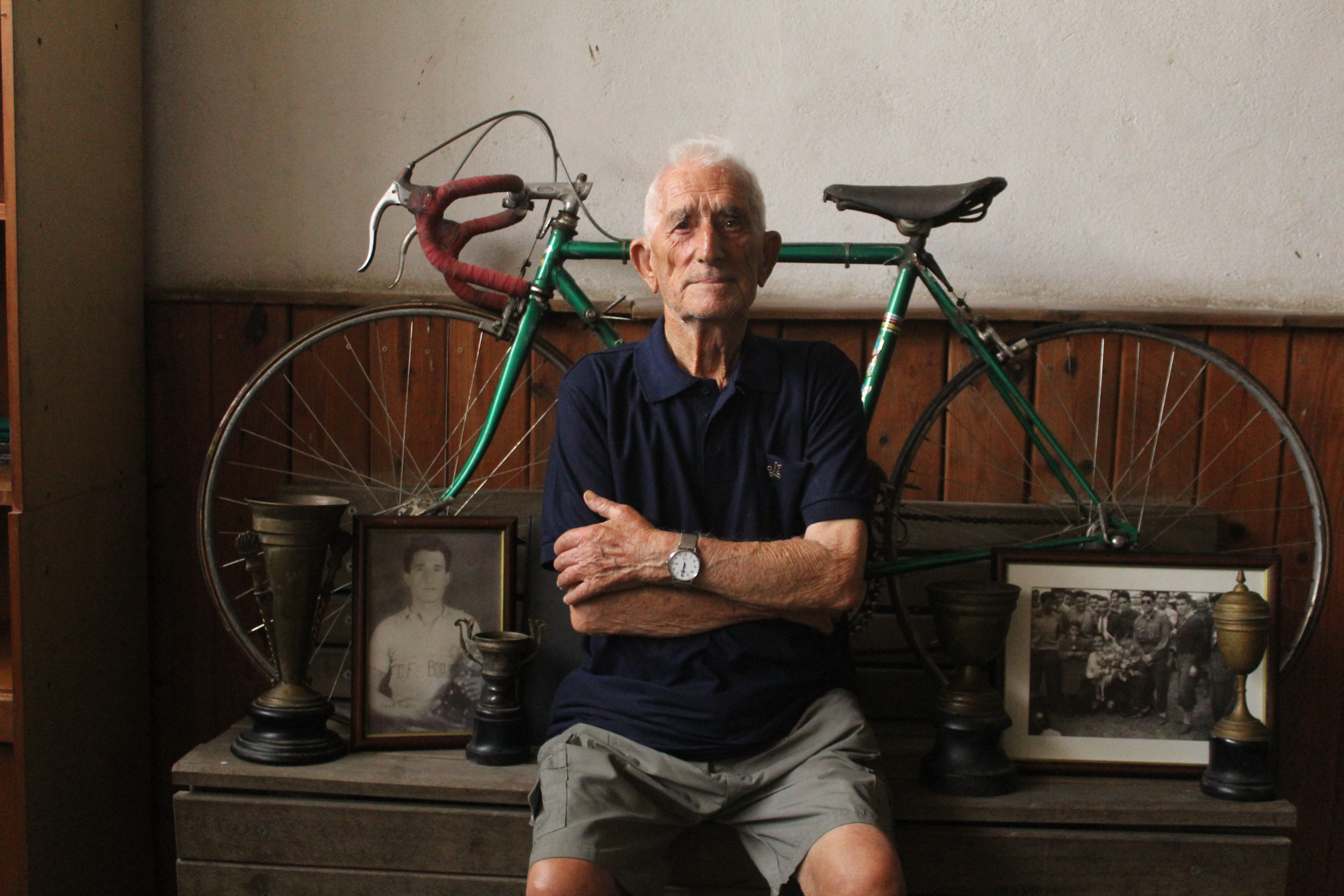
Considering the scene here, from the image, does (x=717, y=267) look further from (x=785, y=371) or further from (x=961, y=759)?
(x=961, y=759)

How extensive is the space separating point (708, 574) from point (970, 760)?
1.77 ft

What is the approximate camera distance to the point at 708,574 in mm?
1501

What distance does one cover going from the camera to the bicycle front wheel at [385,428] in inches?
85.9

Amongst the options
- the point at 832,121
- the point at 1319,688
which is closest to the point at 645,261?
the point at 832,121

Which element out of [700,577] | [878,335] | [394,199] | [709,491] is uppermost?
[394,199]

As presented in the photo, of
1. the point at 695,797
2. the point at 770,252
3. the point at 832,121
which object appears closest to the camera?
the point at 695,797

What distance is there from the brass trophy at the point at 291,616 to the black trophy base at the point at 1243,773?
1381 millimetres

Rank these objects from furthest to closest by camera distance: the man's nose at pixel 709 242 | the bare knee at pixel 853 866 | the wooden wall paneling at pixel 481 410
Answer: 1. the wooden wall paneling at pixel 481 410
2. the man's nose at pixel 709 242
3. the bare knee at pixel 853 866

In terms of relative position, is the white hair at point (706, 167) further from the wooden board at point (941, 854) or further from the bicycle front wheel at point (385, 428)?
the wooden board at point (941, 854)

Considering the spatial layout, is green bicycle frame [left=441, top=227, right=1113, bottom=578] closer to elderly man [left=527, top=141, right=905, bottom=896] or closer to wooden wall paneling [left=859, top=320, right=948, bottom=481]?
wooden wall paneling [left=859, top=320, right=948, bottom=481]

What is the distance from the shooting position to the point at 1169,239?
6.94 ft

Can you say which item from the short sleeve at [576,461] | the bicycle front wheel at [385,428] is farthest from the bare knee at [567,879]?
the bicycle front wheel at [385,428]

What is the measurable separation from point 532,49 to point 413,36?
240 mm

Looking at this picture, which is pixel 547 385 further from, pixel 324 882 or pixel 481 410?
pixel 324 882
